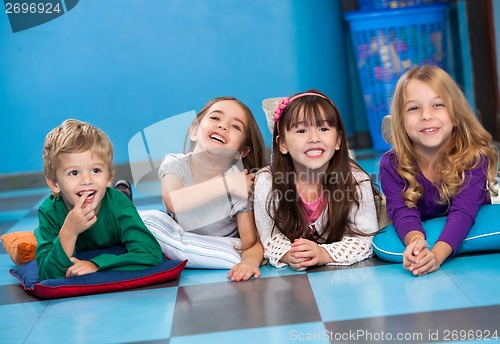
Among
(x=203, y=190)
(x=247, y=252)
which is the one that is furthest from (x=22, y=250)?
(x=247, y=252)

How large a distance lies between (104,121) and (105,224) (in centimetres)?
204

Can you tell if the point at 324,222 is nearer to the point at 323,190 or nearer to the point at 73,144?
the point at 323,190

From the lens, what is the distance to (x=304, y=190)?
2.23 m

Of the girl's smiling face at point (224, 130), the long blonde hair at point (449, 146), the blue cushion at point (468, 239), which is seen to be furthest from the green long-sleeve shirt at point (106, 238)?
the long blonde hair at point (449, 146)

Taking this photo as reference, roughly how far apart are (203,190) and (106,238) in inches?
12.8

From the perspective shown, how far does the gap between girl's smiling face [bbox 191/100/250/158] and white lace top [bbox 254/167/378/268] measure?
15cm

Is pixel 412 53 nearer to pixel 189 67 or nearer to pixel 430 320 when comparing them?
pixel 189 67

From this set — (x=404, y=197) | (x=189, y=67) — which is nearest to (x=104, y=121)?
(x=189, y=67)

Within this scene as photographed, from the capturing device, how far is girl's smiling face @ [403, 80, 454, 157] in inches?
84.0

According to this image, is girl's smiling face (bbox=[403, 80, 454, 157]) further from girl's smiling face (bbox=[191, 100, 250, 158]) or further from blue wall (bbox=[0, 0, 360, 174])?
blue wall (bbox=[0, 0, 360, 174])

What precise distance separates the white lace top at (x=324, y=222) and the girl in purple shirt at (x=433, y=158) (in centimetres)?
6

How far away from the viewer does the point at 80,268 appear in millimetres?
2008

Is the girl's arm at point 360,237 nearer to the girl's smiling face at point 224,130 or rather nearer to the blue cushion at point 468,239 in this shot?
the blue cushion at point 468,239

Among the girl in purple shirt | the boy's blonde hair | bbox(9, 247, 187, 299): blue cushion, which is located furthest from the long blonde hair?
the boy's blonde hair
